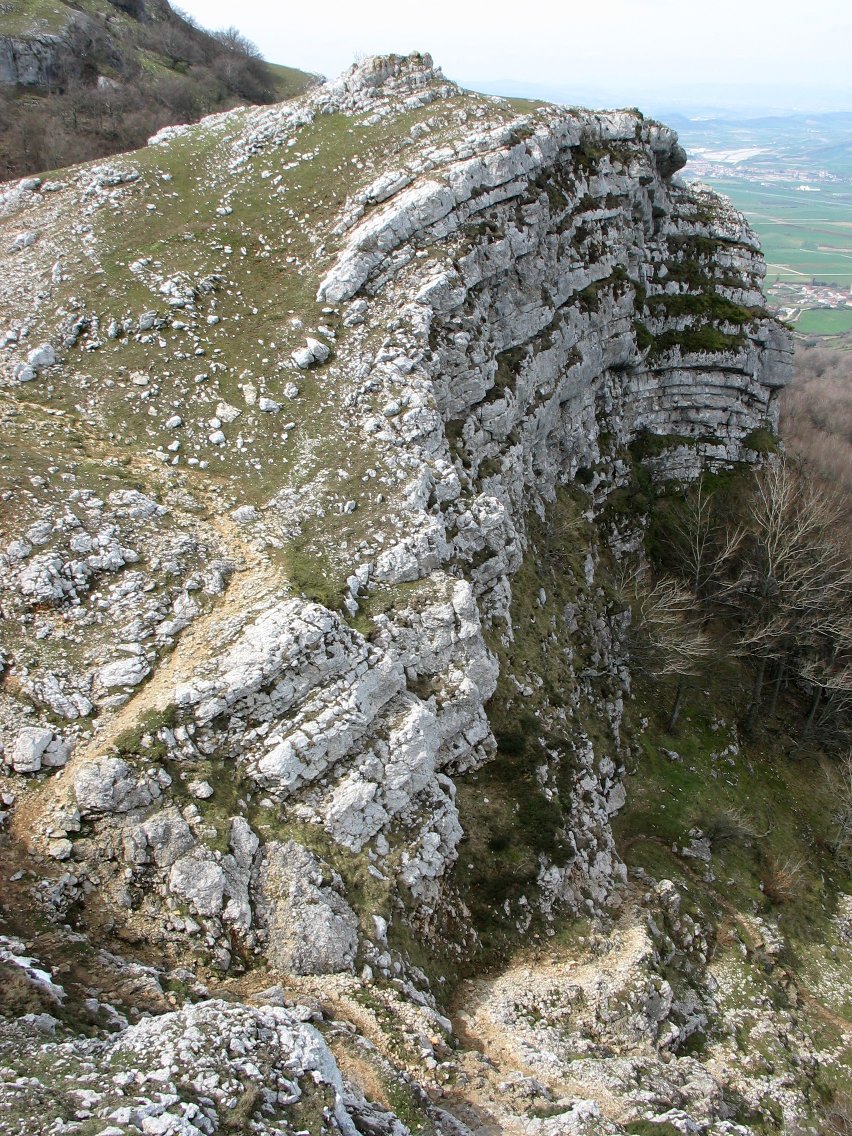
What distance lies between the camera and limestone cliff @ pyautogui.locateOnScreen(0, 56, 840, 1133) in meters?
19.3

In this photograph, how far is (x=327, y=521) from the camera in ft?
90.8

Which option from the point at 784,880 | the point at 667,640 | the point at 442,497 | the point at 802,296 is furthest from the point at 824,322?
the point at 442,497

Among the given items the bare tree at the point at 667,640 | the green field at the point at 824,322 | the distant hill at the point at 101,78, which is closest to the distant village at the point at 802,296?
the green field at the point at 824,322

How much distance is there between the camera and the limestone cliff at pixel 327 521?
19328mm

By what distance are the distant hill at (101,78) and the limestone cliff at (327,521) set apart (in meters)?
20.7

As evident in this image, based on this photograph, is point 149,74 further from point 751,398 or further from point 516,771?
point 516,771

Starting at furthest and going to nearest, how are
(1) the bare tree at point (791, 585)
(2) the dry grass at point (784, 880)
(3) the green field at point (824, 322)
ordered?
(3) the green field at point (824, 322), (1) the bare tree at point (791, 585), (2) the dry grass at point (784, 880)

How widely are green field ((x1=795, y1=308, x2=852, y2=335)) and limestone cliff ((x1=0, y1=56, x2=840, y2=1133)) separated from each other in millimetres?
124734

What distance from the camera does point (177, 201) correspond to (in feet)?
123

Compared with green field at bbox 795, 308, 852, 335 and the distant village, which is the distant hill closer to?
green field at bbox 795, 308, 852, 335

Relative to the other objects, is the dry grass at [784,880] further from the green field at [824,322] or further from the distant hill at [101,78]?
the green field at [824,322]

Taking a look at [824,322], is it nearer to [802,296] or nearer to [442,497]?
[802,296]

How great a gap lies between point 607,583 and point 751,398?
24.1 m

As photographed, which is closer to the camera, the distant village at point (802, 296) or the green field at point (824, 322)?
the green field at point (824, 322)
